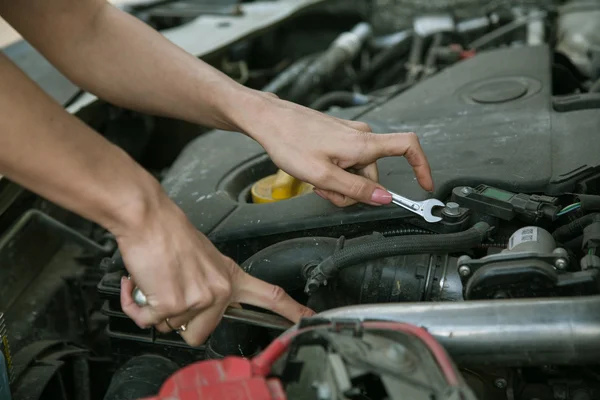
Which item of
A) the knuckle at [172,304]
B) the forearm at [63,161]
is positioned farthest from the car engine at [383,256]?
the forearm at [63,161]

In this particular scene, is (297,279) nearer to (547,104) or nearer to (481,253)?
(481,253)

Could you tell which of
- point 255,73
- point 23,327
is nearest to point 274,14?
point 255,73

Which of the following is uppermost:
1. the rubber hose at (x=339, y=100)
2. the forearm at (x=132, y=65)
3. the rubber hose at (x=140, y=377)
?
the forearm at (x=132, y=65)

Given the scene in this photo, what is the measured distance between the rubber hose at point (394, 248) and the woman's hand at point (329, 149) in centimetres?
12

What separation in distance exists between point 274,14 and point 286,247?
140 centimetres

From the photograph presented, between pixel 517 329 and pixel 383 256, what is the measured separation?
0.86 feet

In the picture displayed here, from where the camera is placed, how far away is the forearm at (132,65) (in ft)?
4.21

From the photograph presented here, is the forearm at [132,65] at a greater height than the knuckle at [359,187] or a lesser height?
greater

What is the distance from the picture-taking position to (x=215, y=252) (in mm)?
1027

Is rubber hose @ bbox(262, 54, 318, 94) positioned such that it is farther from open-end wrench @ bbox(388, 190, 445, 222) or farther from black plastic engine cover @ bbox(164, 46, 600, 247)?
open-end wrench @ bbox(388, 190, 445, 222)

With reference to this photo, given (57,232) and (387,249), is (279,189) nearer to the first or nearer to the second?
(387,249)

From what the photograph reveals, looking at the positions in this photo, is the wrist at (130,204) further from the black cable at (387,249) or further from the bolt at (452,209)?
the bolt at (452,209)

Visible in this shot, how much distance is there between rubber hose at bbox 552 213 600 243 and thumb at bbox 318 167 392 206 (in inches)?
10.6

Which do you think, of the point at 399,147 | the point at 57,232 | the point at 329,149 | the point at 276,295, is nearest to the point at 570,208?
the point at 399,147
